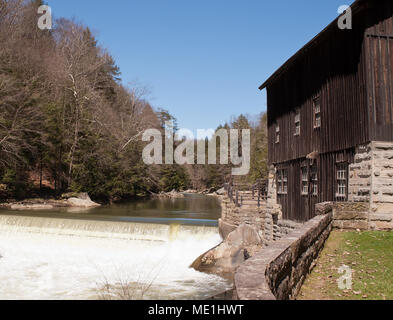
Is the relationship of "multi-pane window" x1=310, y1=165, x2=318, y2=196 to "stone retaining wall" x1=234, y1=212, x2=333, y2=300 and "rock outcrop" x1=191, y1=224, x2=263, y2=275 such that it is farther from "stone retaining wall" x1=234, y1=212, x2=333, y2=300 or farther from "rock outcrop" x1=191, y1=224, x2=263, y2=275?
"stone retaining wall" x1=234, y1=212, x2=333, y2=300

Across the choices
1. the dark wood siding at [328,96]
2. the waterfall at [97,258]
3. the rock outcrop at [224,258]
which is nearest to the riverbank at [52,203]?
the waterfall at [97,258]

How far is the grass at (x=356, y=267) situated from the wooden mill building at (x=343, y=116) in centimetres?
187

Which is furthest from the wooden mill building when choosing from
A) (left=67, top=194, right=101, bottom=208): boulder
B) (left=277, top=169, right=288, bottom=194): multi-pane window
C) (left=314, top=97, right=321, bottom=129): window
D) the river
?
(left=67, top=194, right=101, bottom=208): boulder

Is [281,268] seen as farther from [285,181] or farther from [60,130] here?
[60,130]

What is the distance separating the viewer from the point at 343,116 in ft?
44.3

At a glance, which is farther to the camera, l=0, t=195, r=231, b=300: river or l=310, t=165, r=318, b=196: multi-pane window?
l=310, t=165, r=318, b=196: multi-pane window

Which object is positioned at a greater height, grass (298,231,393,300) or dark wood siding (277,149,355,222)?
dark wood siding (277,149,355,222)

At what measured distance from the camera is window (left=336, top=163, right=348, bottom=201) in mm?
13328

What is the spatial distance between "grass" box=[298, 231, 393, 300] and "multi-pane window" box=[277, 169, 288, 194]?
24.9 ft

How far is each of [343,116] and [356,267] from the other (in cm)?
673

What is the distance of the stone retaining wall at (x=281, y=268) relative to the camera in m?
4.27

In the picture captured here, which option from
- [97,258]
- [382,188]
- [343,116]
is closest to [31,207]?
[97,258]

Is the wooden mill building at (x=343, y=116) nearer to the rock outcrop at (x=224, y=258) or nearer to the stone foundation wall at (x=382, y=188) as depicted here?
the stone foundation wall at (x=382, y=188)
